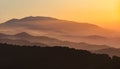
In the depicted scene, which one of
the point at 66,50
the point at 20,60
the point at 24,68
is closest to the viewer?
the point at 24,68

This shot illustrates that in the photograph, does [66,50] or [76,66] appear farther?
[66,50]

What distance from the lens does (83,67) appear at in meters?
44.2

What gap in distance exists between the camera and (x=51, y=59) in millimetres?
45875

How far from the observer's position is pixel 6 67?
43125 millimetres

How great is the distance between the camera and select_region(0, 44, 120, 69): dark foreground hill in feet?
144

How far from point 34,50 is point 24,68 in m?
6.79

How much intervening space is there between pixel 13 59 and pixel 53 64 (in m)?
5.25

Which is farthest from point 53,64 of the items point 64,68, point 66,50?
point 66,50

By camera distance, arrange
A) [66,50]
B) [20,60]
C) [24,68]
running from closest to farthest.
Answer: [24,68] < [20,60] < [66,50]

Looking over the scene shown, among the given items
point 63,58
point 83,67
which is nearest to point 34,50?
point 63,58

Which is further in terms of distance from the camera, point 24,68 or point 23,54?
point 23,54

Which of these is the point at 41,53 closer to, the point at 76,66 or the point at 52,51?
the point at 52,51

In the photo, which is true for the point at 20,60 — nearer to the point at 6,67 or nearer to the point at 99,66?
the point at 6,67

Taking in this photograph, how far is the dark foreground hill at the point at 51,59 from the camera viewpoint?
4403 cm
